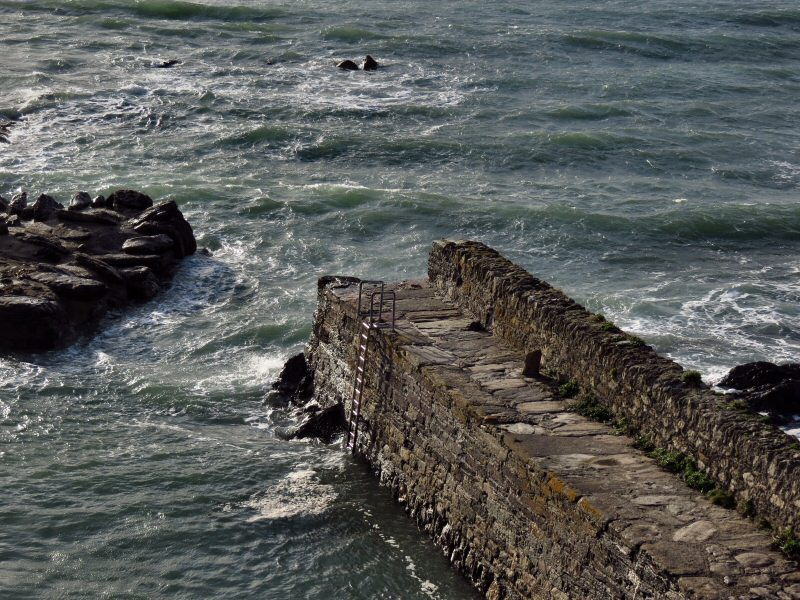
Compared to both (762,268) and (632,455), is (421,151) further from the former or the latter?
(632,455)

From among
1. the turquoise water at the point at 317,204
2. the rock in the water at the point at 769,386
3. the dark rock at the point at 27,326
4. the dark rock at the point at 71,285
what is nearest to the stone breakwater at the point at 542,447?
the turquoise water at the point at 317,204

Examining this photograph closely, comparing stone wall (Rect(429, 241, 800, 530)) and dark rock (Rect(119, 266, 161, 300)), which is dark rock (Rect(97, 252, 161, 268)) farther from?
stone wall (Rect(429, 241, 800, 530))

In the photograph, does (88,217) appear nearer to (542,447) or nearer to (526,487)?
(542,447)

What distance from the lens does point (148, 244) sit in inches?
1000

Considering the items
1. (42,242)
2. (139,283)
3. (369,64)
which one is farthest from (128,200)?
(369,64)

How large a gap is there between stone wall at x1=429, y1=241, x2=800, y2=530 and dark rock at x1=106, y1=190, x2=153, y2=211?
10992mm

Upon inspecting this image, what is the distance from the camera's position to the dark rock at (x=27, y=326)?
70.1 ft

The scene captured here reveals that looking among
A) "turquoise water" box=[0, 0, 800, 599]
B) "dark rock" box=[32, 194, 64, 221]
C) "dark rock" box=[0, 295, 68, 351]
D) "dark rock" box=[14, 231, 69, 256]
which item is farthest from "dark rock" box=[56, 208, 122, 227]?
"dark rock" box=[0, 295, 68, 351]

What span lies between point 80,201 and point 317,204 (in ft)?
18.3

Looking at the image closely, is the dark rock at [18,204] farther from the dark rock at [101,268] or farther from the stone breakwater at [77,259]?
the dark rock at [101,268]

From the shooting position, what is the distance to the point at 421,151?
35062 millimetres

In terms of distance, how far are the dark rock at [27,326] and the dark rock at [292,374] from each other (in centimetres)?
431

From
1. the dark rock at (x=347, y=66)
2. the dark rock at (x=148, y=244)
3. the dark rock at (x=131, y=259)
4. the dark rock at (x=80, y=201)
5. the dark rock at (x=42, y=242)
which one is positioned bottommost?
the dark rock at (x=131, y=259)

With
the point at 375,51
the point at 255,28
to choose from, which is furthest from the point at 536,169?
the point at 255,28
